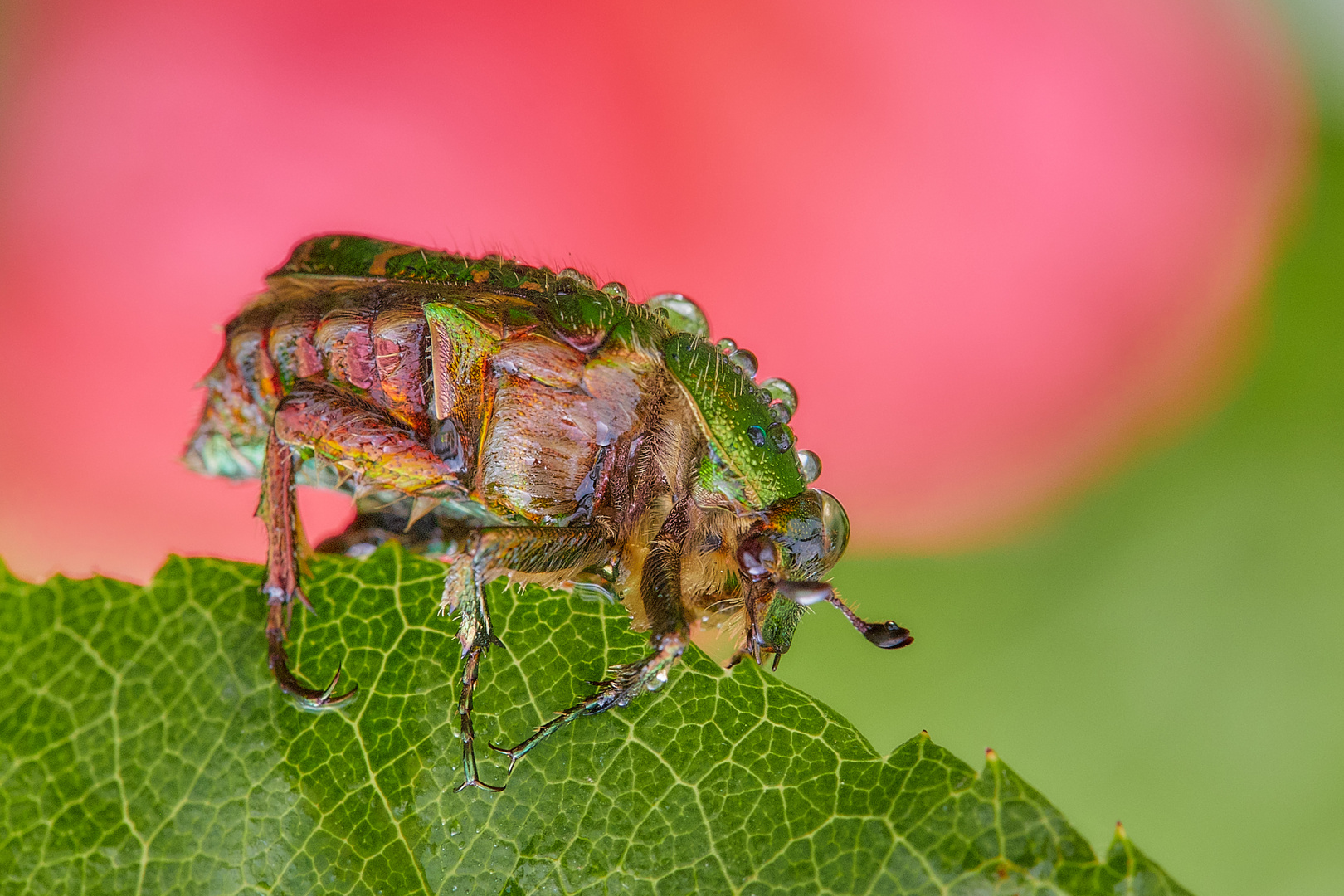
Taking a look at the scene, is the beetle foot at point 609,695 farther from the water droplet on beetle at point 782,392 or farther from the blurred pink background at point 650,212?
the blurred pink background at point 650,212

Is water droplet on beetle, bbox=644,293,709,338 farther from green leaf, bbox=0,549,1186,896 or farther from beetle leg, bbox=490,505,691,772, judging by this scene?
green leaf, bbox=0,549,1186,896

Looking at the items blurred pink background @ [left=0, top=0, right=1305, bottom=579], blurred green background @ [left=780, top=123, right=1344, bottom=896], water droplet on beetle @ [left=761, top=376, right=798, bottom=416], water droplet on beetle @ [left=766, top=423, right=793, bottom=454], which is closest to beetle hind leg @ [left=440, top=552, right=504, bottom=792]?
water droplet on beetle @ [left=766, top=423, right=793, bottom=454]

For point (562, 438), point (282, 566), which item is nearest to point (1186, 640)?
point (562, 438)

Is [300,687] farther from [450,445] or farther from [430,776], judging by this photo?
[450,445]

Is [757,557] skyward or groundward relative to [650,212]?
groundward

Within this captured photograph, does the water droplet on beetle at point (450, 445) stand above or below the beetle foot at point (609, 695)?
above

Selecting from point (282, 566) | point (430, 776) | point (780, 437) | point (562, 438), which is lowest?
point (430, 776)

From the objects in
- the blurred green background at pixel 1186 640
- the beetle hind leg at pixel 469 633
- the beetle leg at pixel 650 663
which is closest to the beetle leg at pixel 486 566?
the beetle hind leg at pixel 469 633
